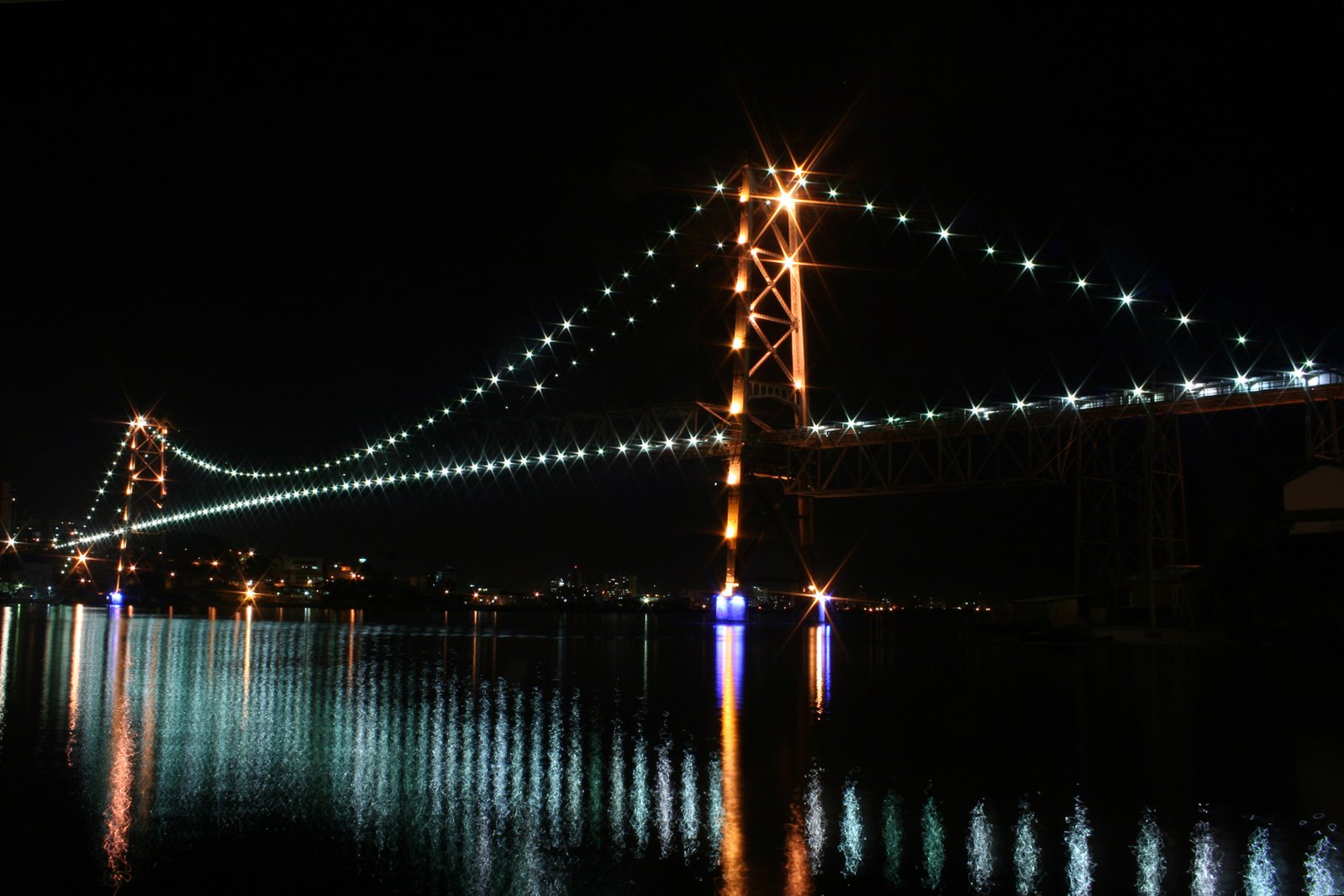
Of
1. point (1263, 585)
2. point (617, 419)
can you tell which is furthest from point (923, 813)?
point (617, 419)

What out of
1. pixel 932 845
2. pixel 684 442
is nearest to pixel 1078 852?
pixel 932 845

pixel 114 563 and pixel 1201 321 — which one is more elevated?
pixel 1201 321

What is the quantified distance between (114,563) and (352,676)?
65.2m

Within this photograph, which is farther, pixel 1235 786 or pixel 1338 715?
pixel 1338 715

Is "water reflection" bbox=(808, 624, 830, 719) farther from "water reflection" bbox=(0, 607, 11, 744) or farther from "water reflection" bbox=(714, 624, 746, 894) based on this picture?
"water reflection" bbox=(0, 607, 11, 744)

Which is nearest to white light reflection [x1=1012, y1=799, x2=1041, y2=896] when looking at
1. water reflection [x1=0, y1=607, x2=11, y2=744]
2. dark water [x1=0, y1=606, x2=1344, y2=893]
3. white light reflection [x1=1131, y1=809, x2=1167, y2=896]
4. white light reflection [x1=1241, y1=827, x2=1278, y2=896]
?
dark water [x1=0, y1=606, x2=1344, y2=893]

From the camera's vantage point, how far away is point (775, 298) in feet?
132

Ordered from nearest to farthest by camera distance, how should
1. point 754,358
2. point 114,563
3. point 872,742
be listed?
point 872,742 → point 754,358 → point 114,563

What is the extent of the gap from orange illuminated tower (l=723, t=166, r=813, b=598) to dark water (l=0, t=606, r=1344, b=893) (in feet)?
68.4

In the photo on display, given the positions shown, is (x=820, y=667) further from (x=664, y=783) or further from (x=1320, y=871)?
(x=1320, y=871)

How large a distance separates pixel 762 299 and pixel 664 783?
33379 mm

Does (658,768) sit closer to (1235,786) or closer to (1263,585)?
(1235,786)

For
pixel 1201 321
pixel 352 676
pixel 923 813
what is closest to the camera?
pixel 923 813

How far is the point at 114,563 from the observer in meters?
72.9
